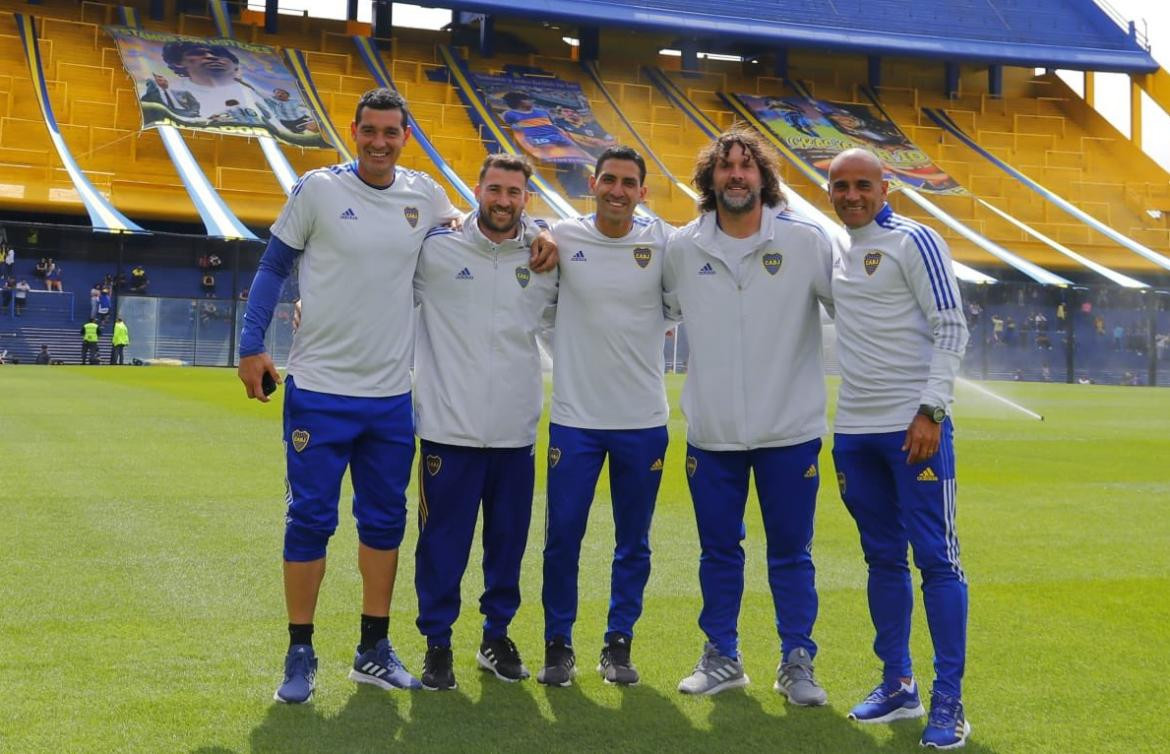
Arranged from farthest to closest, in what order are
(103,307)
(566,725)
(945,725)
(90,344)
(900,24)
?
(900,24)
(103,307)
(90,344)
(566,725)
(945,725)

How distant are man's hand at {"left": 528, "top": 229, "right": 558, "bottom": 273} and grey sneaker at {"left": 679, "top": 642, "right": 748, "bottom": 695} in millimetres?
1573

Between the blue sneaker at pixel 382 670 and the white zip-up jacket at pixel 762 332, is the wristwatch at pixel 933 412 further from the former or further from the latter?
the blue sneaker at pixel 382 670

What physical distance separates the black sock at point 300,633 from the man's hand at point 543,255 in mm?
1599

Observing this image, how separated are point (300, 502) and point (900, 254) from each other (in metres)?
2.33

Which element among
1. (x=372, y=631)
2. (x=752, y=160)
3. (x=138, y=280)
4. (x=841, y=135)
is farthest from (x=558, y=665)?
(x=841, y=135)

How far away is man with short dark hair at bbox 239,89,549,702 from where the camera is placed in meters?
4.68

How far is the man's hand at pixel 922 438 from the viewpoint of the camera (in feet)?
13.8

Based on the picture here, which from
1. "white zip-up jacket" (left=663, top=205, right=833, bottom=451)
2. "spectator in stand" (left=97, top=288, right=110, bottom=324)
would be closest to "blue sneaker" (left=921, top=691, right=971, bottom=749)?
"white zip-up jacket" (left=663, top=205, right=833, bottom=451)

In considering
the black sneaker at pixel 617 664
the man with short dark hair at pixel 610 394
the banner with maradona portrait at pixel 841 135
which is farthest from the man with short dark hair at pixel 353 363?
the banner with maradona portrait at pixel 841 135

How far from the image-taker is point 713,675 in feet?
15.4

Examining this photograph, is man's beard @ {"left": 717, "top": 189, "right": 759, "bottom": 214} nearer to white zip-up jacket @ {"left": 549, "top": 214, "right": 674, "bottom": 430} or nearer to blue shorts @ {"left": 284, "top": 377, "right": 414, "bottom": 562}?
white zip-up jacket @ {"left": 549, "top": 214, "right": 674, "bottom": 430}

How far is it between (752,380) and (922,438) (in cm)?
79

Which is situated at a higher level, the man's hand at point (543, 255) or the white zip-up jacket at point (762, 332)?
the man's hand at point (543, 255)

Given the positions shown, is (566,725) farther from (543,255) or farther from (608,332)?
(543,255)
